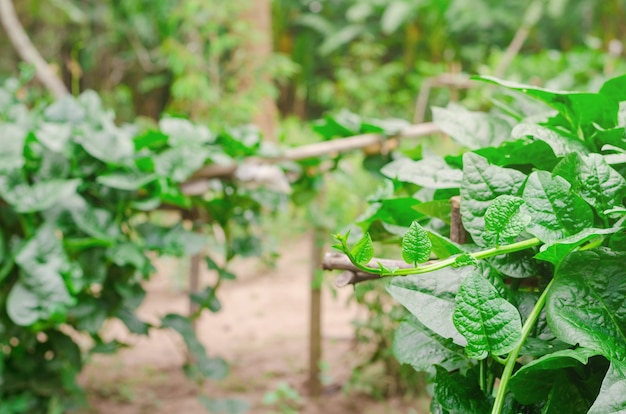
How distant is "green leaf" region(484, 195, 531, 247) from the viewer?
1.74ft

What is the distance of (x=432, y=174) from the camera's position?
79cm

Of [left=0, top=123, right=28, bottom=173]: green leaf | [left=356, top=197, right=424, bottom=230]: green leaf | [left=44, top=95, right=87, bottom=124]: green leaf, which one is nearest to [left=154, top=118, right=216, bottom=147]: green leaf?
[left=44, top=95, right=87, bottom=124]: green leaf

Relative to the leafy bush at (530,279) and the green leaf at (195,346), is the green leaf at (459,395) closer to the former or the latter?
the leafy bush at (530,279)

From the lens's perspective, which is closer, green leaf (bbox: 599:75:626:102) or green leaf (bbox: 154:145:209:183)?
green leaf (bbox: 599:75:626:102)

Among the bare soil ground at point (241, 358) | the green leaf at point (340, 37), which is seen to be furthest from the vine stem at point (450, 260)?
the green leaf at point (340, 37)

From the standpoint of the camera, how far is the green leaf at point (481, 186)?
0.64 meters

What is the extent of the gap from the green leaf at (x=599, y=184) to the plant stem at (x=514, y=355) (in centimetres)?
9

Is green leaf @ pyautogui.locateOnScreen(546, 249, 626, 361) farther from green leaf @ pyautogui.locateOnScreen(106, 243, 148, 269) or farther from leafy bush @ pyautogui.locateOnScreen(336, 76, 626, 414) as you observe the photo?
green leaf @ pyautogui.locateOnScreen(106, 243, 148, 269)

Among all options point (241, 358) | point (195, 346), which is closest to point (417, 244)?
point (195, 346)

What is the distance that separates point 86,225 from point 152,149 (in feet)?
1.06

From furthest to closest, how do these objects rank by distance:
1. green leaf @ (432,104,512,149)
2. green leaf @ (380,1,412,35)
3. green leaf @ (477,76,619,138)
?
1. green leaf @ (380,1,412,35)
2. green leaf @ (432,104,512,149)
3. green leaf @ (477,76,619,138)

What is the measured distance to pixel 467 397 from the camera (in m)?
0.60

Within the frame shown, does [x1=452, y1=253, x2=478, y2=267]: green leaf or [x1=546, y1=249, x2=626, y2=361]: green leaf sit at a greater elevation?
[x1=452, y1=253, x2=478, y2=267]: green leaf

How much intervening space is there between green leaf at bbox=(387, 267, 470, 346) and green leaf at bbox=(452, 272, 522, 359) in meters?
0.05
